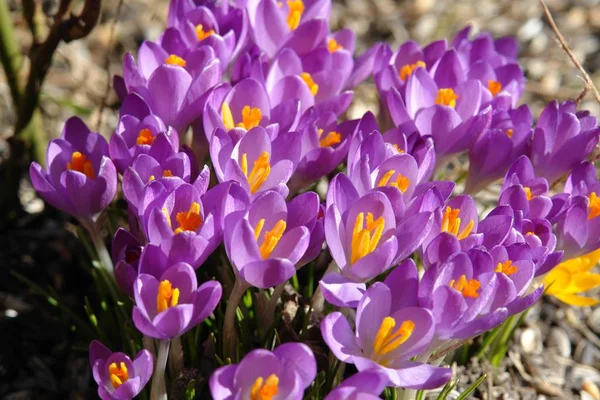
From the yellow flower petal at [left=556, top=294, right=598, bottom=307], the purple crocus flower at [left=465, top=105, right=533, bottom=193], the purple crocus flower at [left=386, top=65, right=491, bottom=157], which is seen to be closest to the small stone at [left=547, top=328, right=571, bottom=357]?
the yellow flower petal at [left=556, top=294, right=598, bottom=307]

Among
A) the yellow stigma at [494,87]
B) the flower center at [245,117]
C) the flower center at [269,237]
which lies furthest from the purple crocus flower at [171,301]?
the yellow stigma at [494,87]

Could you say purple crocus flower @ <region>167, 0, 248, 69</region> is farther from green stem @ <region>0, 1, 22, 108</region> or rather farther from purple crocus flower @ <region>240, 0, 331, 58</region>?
green stem @ <region>0, 1, 22, 108</region>

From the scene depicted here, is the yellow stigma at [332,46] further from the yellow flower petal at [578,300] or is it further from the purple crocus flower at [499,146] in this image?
the yellow flower petal at [578,300]

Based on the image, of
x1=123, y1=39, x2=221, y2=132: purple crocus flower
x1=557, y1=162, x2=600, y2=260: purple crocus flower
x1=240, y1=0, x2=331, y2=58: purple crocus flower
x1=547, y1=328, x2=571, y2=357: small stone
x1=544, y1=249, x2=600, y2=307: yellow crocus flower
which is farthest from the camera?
x1=547, y1=328, x2=571, y2=357: small stone

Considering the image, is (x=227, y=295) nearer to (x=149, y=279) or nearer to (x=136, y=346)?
(x=136, y=346)

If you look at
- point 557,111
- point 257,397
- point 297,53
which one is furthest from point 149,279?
point 557,111

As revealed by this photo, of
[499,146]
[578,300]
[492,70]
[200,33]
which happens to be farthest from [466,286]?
[200,33]

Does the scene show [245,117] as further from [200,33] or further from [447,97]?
→ [447,97]
